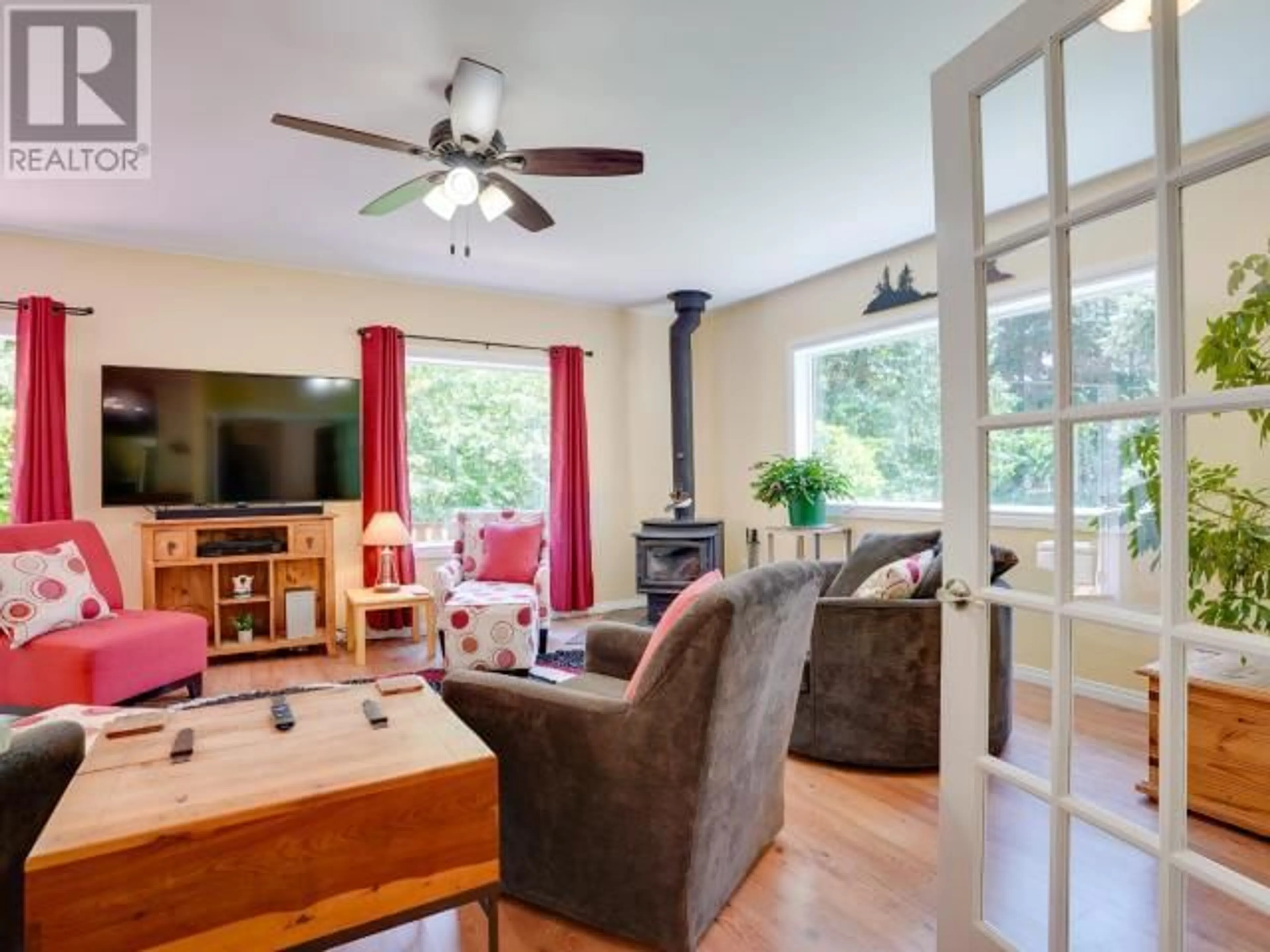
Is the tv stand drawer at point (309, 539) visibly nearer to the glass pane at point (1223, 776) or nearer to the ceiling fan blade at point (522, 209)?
the ceiling fan blade at point (522, 209)

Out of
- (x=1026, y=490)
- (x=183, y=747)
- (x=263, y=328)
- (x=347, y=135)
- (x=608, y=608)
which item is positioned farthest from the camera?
(x=608, y=608)

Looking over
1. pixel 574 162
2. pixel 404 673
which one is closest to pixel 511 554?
pixel 404 673

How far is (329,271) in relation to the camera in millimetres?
4645

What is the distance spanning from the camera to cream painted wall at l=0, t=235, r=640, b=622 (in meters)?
3.99

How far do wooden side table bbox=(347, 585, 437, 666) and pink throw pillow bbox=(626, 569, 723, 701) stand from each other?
2.62 meters

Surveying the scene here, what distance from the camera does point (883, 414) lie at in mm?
4645

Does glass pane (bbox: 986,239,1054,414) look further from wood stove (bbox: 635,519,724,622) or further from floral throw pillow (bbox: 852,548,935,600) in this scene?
wood stove (bbox: 635,519,724,622)

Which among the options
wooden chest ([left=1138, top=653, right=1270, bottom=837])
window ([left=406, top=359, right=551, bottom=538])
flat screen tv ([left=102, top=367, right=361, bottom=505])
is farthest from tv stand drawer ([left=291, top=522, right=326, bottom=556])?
wooden chest ([left=1138, top=653, right=1270, bottom=837])

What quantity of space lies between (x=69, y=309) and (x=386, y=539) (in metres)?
2.17

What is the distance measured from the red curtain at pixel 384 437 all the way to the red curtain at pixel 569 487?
1119 mm

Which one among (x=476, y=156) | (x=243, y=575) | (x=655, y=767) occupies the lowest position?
(x=655, y=767)

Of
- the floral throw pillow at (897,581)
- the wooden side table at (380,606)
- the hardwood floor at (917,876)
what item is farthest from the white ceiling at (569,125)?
the wooden side table at (380,606)

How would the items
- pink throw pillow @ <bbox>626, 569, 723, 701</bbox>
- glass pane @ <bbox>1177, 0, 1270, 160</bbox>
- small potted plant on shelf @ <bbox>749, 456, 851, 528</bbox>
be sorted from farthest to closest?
1. small potted plant on shelf @ <bbox>749, 456, 851, 528</bbox>
2. pink throw pillow @ <bbox>626, 569, 723, 701</bbox>
3. glass pane @ <bbox>1177, 0, 1270, 160</bbox>

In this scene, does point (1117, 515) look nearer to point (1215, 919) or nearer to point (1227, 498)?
point (1227, 498)
